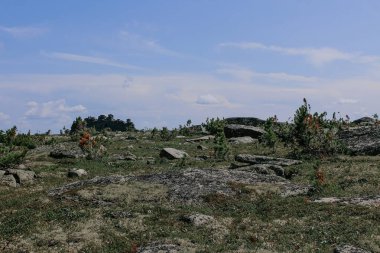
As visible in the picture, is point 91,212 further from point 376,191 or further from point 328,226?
point 376,191

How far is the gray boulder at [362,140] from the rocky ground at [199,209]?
394cm

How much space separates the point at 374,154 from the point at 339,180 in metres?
12.3

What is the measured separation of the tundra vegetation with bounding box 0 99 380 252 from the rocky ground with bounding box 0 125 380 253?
0.20ft

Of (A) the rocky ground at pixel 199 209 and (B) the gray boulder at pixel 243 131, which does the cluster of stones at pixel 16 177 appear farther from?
(B) the gray boulder at pixel 243 131

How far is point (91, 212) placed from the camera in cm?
2408

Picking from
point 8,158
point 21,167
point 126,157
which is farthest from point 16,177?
point 126,157

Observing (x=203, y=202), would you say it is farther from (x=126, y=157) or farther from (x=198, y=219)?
(x=126, y=157)

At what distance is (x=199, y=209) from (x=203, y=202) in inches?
53.1

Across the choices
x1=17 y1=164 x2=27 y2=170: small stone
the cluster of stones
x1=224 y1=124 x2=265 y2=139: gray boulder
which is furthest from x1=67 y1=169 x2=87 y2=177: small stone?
x1=224 y1=124 x2=265 y2=139: gray boulder

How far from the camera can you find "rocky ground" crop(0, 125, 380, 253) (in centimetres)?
1964

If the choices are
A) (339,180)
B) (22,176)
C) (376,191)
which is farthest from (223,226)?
(22,176)

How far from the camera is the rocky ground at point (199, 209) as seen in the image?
19.6 metres

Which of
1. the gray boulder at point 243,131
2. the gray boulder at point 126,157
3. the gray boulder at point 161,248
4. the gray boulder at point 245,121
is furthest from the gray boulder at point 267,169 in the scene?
the gray boulder at point 245,121

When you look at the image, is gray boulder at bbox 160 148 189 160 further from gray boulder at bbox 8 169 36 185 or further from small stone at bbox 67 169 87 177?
gray boulder at bbox 8 169 36 185
